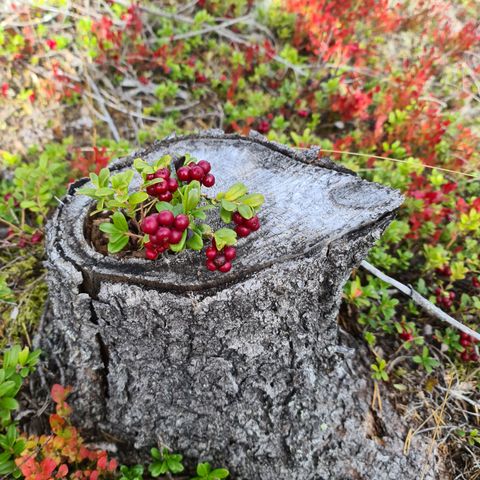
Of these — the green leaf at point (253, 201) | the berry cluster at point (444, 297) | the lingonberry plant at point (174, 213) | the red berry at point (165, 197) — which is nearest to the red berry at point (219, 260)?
the lingonberry plant at point (174, 213)

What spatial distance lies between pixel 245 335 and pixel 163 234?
0.72 meters

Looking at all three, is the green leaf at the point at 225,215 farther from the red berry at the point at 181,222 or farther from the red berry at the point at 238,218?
the red berry at the point at 181,222

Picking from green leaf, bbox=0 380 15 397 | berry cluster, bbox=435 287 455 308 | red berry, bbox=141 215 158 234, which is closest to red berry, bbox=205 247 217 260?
red berry, bbox=141 215 158 234

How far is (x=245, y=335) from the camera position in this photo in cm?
214

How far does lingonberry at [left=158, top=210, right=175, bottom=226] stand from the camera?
5.84 feet

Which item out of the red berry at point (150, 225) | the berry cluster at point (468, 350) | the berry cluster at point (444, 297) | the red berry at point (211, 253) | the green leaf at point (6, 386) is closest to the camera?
the red berry at point (150, 225)

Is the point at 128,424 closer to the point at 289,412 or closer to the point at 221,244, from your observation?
the point at 289,412

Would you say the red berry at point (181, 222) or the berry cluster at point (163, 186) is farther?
the berry cluster at point (163, 186)

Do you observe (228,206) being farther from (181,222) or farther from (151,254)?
(151,254)

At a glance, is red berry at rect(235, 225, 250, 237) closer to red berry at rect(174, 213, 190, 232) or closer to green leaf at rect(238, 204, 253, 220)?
green leaf at rect(238, 204, 253, 220)

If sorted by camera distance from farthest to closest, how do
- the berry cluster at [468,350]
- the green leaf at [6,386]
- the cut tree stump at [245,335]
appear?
the berry cluster at [468,350]
the green leaf at [6,386]
the cut tree stump at [245,335]

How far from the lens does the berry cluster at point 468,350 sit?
121 inches

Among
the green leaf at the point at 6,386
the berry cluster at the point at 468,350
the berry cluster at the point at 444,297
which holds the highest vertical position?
the green leaf at the point at 6,386

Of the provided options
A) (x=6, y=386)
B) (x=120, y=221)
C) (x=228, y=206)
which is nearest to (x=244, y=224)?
(x=228, y=206)
